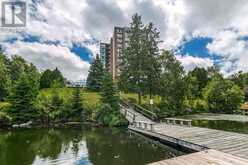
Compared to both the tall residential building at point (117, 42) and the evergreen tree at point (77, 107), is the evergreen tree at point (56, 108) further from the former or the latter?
the tall residential building at point (117, 42)

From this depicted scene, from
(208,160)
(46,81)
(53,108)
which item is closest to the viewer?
(208,160)

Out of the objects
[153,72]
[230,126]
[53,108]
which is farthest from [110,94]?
[230,126]

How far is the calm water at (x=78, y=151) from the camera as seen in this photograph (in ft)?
34.5

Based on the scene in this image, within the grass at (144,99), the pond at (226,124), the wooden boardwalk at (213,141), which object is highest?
the grass at (144,99)

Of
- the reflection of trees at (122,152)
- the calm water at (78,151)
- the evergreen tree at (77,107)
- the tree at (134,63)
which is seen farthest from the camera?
the tree at (134,63)

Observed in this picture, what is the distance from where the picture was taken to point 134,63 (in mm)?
29516

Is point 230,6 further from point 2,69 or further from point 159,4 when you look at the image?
point 2,69

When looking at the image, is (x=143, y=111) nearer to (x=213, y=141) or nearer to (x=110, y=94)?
(x=110, y=94)

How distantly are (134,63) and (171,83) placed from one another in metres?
5.55

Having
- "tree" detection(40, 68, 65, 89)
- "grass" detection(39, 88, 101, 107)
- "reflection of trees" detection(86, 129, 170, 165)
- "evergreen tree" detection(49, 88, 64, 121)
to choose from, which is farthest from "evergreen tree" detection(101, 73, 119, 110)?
"tree" detection(40, 68, 65, 89)

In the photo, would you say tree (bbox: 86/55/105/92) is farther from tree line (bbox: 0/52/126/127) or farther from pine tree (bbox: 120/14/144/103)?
tree line (bbox: 0/52/126/127)

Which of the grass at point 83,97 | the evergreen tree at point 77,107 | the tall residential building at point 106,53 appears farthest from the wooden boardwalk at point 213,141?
the tall residential building at point 106,53

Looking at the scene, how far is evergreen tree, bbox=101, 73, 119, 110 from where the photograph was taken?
23578mm

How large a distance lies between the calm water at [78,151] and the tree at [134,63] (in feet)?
47.0
